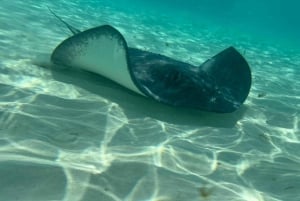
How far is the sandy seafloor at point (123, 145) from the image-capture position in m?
3.11

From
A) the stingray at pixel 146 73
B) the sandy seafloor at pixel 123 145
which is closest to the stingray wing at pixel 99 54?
the stingray at pixel 146 73

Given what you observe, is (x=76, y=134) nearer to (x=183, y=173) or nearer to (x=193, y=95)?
(x=183, y=173)

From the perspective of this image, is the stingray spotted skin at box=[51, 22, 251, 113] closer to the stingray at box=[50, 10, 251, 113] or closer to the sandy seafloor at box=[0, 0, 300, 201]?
the stingray at box=[50, 10, 251, 113]

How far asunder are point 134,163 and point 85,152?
0.51 metres

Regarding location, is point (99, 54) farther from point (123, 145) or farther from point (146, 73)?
point (123, 145)

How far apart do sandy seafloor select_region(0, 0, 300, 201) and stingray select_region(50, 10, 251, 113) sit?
367mm

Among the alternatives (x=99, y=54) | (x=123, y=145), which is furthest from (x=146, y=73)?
(x=123, y=145)

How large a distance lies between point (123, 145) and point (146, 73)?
1402mm

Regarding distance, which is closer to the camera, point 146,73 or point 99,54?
point 99,54

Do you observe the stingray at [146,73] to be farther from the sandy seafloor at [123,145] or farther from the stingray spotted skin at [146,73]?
the sandy seafloor at [123,145]

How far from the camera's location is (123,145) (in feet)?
12.9

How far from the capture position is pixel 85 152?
3.60m

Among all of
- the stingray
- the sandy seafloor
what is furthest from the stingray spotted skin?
the sandy seafloor

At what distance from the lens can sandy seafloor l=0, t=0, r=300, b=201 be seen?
10.2 feet
